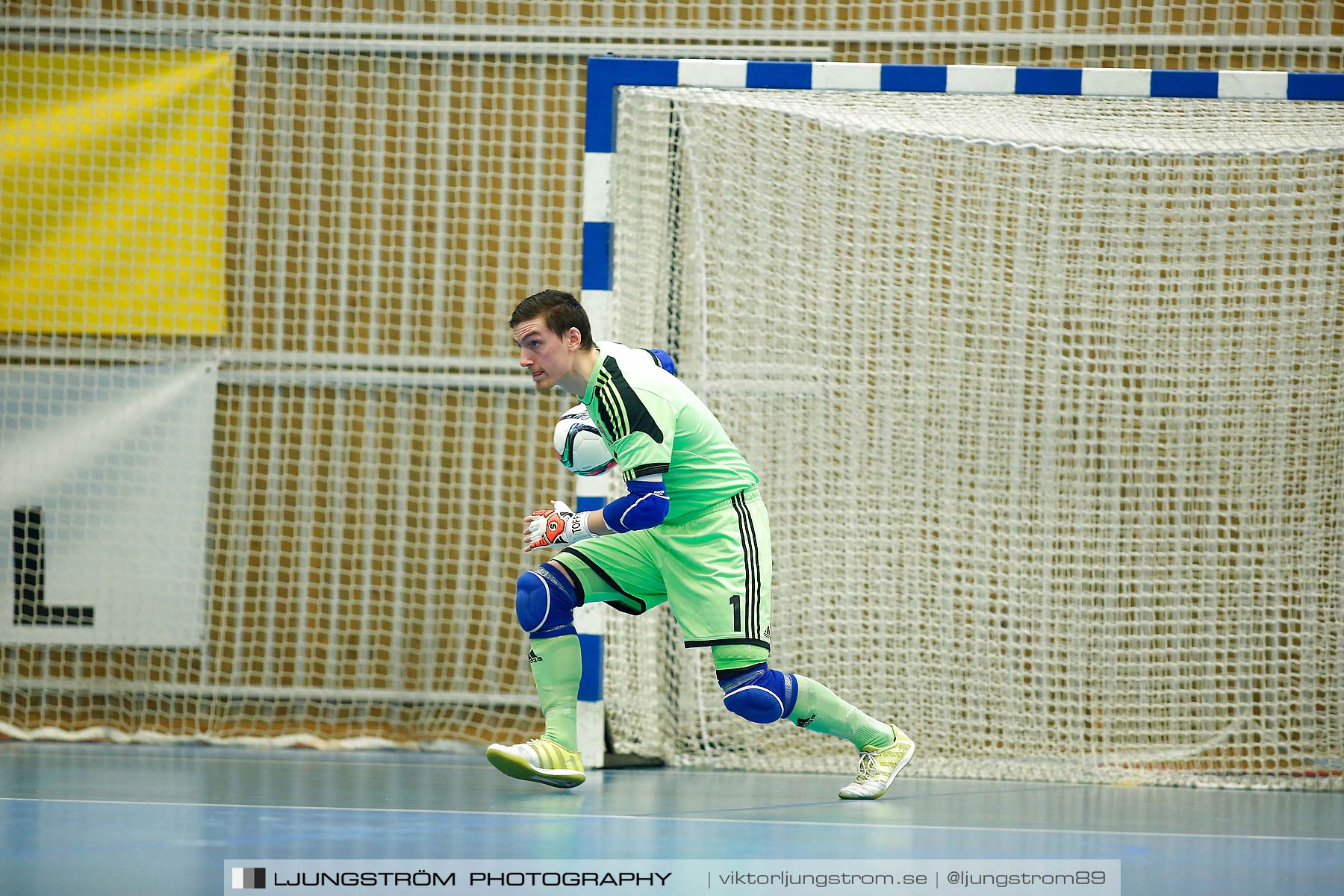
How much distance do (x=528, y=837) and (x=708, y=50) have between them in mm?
4325

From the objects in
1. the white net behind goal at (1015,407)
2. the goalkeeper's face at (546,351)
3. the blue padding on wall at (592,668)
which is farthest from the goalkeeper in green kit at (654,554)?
the white net behind goal at (1015,407)

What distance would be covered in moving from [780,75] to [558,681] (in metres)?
2.39

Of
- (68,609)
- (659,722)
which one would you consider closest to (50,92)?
(68,609)

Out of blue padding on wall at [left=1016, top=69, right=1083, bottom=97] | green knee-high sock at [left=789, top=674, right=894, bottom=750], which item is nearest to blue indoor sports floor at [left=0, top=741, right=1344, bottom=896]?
green knee-high sock at [left=789, top=674, right=894, bottom=750]

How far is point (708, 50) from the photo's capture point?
6.43 metres

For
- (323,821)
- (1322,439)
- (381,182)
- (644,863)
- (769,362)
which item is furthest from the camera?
(381,182)

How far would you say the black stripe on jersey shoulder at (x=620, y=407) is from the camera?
12.3 ft

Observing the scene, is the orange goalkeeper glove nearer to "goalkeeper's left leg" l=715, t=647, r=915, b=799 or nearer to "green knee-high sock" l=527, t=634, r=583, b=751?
"green knee-high sock" l=527, t=634, r=583, b=751

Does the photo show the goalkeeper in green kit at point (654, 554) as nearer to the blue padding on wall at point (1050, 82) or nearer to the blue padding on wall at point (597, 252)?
the blue padding on wall at point (597, 252)

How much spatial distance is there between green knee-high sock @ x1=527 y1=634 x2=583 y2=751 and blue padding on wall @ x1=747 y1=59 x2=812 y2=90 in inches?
87.1

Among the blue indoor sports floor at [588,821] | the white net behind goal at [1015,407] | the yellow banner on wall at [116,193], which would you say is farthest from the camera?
the yellow banner on wall at [116,193]

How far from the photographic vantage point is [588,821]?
11.8ft

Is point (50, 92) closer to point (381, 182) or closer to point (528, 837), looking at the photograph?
point (381, 182)

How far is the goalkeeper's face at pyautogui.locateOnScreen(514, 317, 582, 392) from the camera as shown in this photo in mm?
3830
